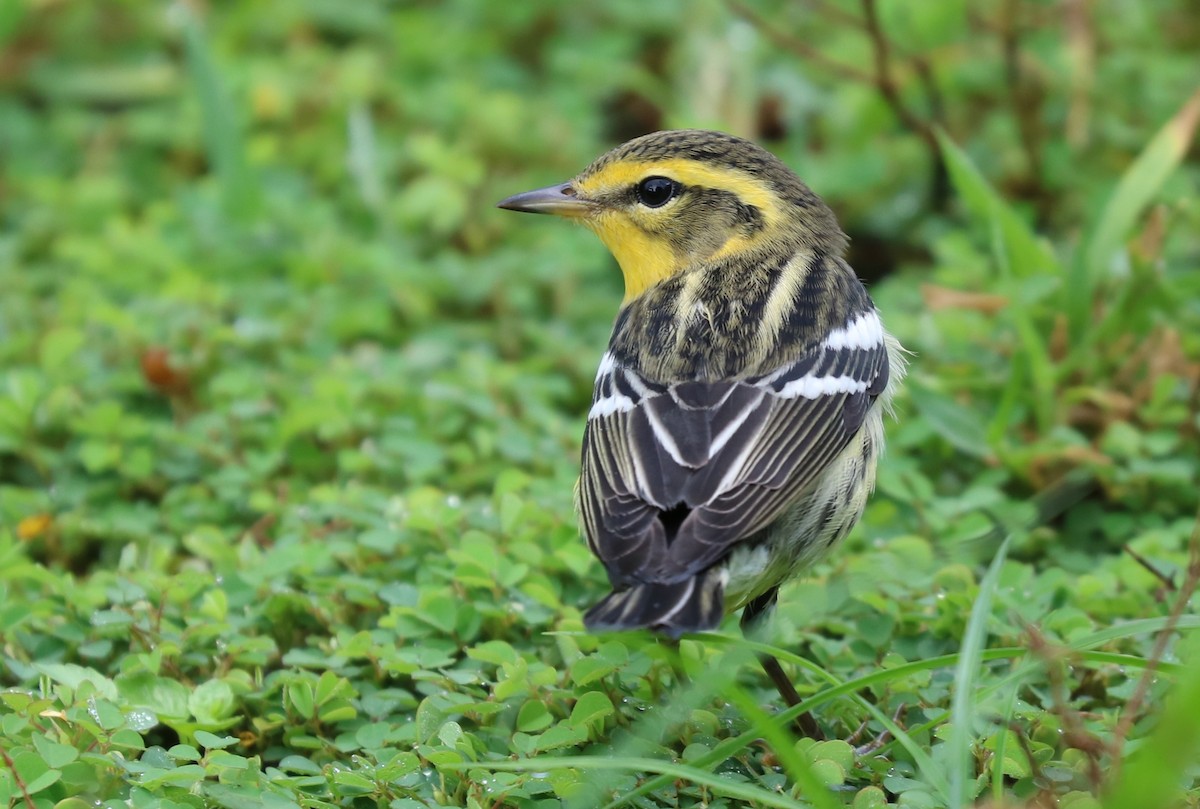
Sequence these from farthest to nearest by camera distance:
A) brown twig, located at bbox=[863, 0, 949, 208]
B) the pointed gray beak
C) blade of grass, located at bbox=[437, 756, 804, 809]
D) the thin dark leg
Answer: brown twig, located at bbox=[863, 0, 949, 208], the pointed gray beak, the thin dark leg, blade of grass, located at bbox=[437, 756, 804, 809]

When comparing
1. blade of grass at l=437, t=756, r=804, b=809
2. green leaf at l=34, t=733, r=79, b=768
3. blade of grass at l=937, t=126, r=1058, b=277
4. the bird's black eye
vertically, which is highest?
the bird's black eye

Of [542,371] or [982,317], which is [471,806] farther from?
[982,317]

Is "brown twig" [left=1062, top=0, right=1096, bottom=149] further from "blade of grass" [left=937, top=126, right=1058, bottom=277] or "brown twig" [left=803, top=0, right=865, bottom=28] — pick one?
"blade of grass" [left=937, top=126, right=1058, bottom=277]

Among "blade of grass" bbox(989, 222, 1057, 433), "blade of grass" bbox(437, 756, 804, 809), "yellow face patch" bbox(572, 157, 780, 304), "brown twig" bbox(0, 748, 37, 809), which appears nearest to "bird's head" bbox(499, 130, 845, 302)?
"yellow face patch" bbox(572, 157, 780, 304)

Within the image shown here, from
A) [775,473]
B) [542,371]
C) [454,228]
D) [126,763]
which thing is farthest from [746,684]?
[454,228]

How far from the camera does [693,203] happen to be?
4.43 m

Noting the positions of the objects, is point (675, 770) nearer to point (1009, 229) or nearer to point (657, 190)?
point (657, 190)

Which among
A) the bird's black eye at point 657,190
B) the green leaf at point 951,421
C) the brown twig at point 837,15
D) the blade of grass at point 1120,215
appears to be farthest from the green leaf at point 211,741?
the brown twig at point 837,15

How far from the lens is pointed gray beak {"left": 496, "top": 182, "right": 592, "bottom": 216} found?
4.56 metres

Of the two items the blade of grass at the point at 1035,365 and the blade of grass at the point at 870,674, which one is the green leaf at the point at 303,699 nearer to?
the blade of grass at the point at 870,674

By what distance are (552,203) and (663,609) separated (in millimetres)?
1833

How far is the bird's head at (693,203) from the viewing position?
441 centimetres

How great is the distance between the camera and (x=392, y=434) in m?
5.19

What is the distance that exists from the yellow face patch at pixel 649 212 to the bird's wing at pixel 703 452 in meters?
0.47
